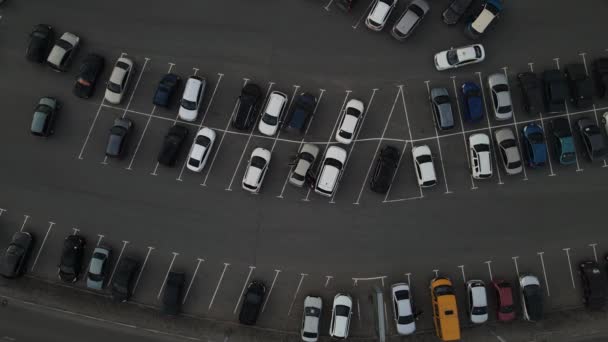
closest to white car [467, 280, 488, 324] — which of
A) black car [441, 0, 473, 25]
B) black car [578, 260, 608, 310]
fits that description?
black car [578, 260, 608, 310]

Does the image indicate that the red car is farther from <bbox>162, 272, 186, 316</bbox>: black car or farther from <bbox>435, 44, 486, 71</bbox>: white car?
<bbox>162, 272, 186, 316</bbox>: black car

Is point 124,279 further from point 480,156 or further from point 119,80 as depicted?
point 480,156

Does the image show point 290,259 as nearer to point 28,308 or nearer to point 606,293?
point 28,308

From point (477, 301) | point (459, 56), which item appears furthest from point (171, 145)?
point (477, 301)

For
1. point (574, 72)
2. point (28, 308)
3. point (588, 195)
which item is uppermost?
point (574, 72)

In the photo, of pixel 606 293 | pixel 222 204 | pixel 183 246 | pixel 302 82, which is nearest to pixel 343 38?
pixel 302 82

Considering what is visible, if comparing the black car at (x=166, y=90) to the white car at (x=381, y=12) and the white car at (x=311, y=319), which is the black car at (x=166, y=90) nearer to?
the white car at (x=381, y=12)
